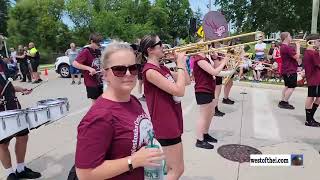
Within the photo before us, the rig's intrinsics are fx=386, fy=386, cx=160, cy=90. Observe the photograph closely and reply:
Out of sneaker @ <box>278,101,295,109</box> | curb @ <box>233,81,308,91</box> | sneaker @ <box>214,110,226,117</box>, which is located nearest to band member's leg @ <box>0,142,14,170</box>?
sneaker @ <box>214,110,226,117</box>

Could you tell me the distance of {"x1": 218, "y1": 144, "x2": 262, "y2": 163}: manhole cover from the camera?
536 cm

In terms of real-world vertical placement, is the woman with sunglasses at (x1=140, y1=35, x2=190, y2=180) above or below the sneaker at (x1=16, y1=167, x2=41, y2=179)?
above

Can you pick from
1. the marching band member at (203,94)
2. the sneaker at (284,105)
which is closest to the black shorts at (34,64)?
the sneaker at (284,105)

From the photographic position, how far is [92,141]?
1905mm

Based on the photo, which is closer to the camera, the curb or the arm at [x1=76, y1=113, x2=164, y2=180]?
the arm at [x1=76, y1=113, x2=164, y2=180]

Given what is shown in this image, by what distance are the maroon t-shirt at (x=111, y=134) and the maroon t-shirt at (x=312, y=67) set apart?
18.5 ft

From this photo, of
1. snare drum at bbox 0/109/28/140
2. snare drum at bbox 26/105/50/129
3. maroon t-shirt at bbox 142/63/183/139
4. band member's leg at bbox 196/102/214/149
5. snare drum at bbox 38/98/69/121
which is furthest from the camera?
band member's leg at bbox 196/102/214/149

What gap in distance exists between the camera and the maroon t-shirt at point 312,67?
7.03m

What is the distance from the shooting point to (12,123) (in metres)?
3.81

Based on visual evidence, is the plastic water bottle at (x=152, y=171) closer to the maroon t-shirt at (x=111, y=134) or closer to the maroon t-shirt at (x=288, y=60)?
the maroon t-shirt at (x=111, y=134)

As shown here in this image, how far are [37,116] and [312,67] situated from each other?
5.12m

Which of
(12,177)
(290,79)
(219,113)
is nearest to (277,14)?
(290,79)

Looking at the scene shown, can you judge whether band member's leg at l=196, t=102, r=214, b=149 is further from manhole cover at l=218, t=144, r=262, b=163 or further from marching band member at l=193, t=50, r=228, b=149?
manhole cover at l=218, t=144, r=262, b=163

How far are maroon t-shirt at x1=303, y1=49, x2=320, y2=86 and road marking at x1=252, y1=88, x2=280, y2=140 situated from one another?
1.07m
